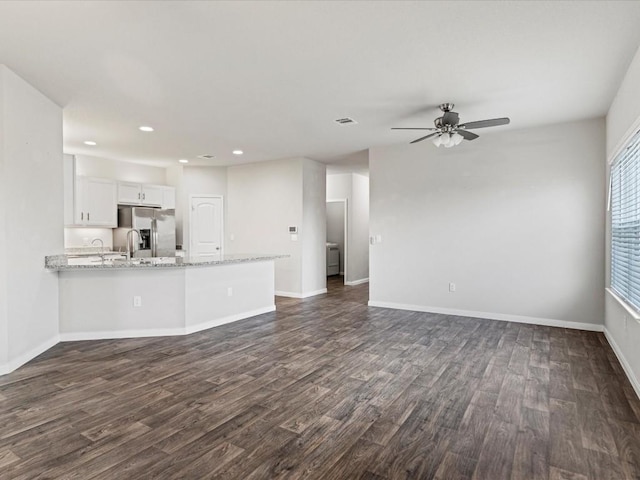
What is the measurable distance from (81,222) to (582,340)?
7.65m

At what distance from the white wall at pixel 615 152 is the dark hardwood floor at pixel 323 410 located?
0.17m

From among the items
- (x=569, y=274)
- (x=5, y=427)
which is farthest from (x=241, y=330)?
(x=569, y=274)

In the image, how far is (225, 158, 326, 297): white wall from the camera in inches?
279

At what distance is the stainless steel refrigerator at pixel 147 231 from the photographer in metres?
7.05

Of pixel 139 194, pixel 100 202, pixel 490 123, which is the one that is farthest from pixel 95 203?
pixel 490 123

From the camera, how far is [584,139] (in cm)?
470

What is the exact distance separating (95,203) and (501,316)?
22.9ft

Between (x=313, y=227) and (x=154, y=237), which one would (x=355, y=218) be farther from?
(x=154, y=237)

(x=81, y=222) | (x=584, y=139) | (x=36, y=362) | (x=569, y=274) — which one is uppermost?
(x=584, y=139)

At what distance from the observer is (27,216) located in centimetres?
354

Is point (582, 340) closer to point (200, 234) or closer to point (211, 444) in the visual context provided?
point (211, 444)

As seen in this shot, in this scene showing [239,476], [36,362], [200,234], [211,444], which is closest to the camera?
[239,476]

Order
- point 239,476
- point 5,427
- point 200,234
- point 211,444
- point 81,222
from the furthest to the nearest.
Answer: point 200,234, point 81,222, point 5,427, point 211,444, point 239,476

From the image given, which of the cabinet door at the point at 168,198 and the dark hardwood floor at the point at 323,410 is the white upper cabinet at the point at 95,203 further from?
the dark hardwood floor at the point at 323,410
